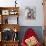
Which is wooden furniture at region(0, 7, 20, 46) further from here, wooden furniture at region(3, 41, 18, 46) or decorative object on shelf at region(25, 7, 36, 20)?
decorative object on shelf at region(25, 7, 36, 20)

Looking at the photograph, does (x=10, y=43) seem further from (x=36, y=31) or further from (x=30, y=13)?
(x=30, y=13)

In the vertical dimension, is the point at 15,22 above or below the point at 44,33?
above

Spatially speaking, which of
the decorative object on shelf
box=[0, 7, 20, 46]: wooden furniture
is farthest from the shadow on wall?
the decorative object on shelf

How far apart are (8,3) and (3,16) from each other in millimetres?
422

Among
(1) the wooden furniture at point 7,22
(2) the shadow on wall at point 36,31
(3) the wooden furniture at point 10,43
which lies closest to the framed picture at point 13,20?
(1) the wooden furniture at point 7,22

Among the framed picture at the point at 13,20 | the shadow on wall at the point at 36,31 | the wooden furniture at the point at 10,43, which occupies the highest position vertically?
the framed picture at the point at 13,20

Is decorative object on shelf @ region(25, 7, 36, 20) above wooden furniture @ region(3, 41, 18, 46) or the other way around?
above

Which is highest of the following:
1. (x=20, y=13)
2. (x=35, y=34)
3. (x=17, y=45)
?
(x=20, y=13)

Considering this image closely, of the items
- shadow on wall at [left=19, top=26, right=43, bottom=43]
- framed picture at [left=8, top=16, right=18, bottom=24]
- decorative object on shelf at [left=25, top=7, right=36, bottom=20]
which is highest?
decorative object on shelf at [left=25, top=7, right=36, bottom=20]

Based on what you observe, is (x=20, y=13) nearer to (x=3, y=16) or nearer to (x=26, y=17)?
(x=26, y=17)

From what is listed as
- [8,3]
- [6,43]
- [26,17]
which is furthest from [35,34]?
[8,3]

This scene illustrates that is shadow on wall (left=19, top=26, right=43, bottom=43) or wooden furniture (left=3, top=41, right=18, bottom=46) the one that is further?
shadow on wall (left=19, top=26, right=43, bottom=43)

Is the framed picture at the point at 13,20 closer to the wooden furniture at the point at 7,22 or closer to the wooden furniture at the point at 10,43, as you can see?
the wooden furniture at the point at 7,22

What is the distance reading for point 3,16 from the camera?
4793mm
